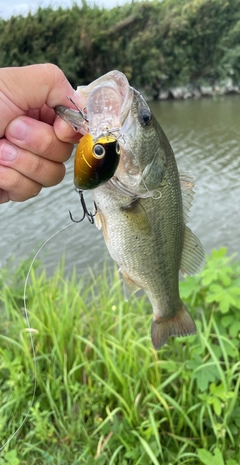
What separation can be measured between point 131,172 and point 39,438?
1930 mm

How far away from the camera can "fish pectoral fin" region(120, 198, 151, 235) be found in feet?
4.34

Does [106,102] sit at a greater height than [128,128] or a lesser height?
greater

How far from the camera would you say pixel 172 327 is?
1.77 meters

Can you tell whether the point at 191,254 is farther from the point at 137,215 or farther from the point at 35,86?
the point at 35,86

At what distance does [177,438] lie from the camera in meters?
2.22

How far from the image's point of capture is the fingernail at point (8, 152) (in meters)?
1.50

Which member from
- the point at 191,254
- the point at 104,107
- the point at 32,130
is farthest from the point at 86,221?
the point at 104,107

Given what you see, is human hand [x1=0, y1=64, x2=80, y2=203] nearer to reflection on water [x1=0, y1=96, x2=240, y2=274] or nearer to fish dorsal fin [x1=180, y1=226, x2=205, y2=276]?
fish dorsal fin [x1=180, y1=226, x2=205, y2=276]

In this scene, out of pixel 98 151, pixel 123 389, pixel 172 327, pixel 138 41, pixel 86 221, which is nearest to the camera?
pixel 98 151

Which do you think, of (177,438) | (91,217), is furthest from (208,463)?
(91,217)

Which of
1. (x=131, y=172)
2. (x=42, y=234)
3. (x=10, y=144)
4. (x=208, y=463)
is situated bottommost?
(x=42, y=234)

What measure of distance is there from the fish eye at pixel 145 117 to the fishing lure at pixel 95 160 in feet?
0.83

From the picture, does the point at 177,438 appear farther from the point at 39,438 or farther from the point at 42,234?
the point at 42,234

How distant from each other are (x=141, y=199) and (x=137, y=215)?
58mm
